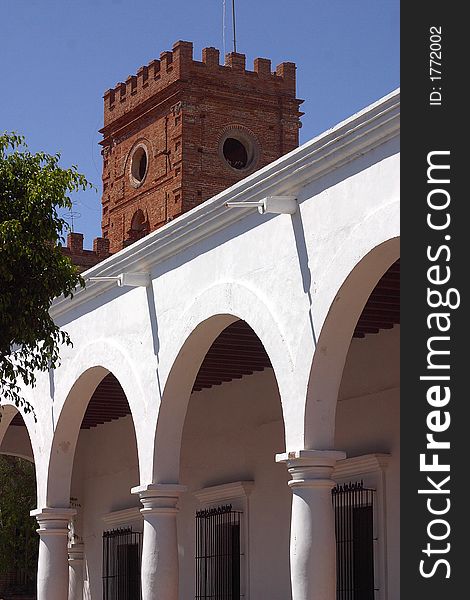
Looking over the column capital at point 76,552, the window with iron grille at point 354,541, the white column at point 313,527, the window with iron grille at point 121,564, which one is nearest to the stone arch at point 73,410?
the window with iron grille at point 354,541

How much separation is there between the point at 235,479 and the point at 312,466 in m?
5.79

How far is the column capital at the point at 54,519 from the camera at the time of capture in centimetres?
1545

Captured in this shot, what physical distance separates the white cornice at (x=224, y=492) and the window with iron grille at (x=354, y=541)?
81.7 inches

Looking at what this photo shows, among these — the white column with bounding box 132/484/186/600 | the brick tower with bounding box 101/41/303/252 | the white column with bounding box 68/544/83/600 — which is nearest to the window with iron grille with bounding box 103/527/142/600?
the white column with bounding box 68/544/83/600

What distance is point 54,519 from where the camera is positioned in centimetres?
1550

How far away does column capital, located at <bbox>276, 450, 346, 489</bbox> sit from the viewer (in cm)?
1042

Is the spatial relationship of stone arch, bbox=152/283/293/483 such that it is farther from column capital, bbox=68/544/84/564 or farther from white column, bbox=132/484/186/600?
column capital, bbox=68/544/84/564

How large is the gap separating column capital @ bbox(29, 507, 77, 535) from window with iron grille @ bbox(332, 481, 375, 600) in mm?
3534

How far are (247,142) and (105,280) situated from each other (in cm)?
2331

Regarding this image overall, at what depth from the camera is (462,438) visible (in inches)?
297

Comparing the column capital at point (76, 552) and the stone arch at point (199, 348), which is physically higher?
the stone arch at point (199, 348)

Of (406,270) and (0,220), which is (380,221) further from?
(0,220)

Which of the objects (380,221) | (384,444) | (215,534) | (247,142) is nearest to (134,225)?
(247,142)

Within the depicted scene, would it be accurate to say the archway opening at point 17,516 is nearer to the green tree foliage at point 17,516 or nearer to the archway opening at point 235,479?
the green tree foliage at point 17,516
